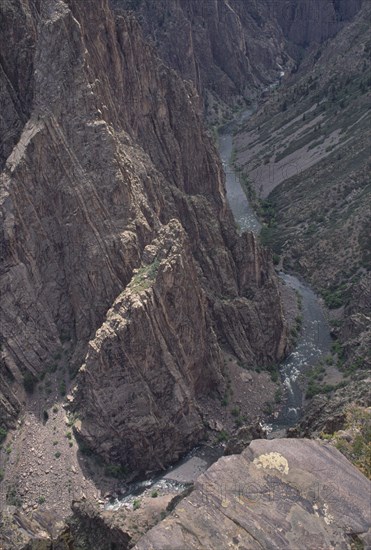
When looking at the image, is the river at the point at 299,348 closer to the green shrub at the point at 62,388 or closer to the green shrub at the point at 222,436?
the green shrub at the point at 222,436

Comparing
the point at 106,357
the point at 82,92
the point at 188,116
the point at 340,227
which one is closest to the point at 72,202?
the point at 82,92

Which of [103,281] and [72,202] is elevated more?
[72,202]

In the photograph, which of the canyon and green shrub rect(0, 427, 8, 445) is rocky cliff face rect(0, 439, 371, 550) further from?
green shrub rect(0, 427, 8, 445)

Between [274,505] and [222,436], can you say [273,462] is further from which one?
[222,436]

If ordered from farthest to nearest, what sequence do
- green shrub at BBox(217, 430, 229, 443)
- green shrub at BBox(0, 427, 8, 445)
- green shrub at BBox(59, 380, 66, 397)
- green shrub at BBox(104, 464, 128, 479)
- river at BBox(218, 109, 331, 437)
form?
river at BBox(218, 109, 331, 437) < green shrub at BBox(217, 430, 229, 443) < green shrub at BBox(59, 380, 66, 397) < green shrub at BBox(104, 464, 128, 479) < green shrub at BBox(0, 427, 8, 445)

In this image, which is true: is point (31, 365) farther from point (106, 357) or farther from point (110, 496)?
point (110, 496)

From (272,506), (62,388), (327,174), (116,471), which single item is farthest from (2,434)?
(327,174)

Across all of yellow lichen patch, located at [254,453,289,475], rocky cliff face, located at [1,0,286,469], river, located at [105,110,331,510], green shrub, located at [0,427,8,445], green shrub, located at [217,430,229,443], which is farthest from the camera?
green shrub, located at [217,430,229,443]

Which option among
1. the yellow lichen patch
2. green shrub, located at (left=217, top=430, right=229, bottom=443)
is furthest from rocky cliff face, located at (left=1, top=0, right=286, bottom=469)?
the yellow lichen patch
